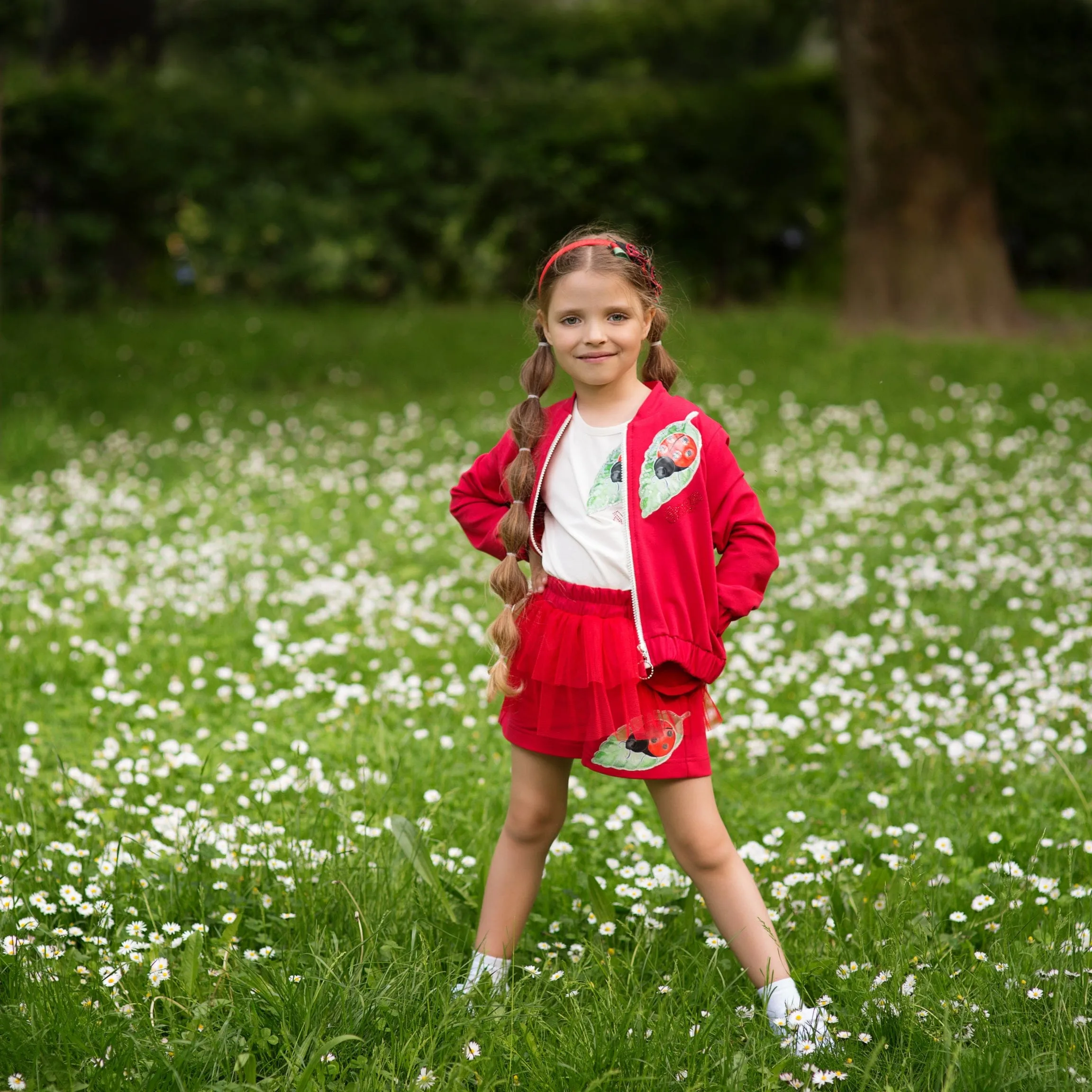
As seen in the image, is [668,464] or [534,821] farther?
[534,821]

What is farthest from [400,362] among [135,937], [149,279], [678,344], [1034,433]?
[135,937]

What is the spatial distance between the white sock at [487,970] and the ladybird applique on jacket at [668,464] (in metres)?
1.04

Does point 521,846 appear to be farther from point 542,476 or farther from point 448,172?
point 448,172

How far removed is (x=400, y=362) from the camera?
1171 centimetres

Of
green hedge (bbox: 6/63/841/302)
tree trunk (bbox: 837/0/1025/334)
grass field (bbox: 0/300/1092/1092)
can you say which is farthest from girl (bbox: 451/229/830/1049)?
green hedge (bbox: 6/63/841/302)

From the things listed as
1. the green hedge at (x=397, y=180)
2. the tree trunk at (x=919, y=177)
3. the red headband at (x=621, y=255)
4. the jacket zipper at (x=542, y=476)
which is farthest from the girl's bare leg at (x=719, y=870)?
the green hedge at (x=397, y=180)

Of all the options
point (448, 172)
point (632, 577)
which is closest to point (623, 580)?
point (632, 577)

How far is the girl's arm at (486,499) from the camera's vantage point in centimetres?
282

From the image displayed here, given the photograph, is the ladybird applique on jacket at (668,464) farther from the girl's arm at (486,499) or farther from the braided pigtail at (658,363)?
A: the girl's arm at (486,499)

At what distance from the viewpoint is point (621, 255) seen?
2656mm

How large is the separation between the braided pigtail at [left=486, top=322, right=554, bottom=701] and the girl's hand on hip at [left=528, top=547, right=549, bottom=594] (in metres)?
0.02

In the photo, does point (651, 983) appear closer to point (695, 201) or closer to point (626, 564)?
point (626, 564)

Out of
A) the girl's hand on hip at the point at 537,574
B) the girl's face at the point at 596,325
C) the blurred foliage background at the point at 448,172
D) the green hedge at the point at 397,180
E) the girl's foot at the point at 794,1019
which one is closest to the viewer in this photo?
the girl's foot at the point at 794,1019

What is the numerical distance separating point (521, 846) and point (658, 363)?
1.10 metres
